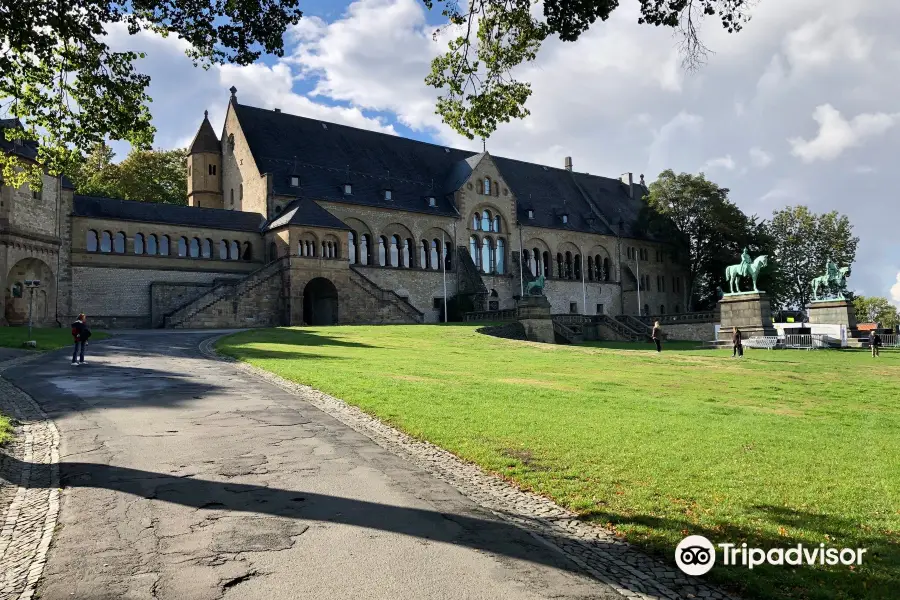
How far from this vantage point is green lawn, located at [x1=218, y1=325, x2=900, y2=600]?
20.8ft

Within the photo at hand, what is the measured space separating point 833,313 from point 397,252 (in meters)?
33.0

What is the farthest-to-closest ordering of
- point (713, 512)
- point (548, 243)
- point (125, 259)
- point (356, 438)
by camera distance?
point (548, 243) < point (125, 259) < point (356, 438) < point (713, 512)

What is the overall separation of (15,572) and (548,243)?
63818 mm

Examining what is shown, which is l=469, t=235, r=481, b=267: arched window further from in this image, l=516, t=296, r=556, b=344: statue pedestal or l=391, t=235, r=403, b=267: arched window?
l=516, t=296, r=556, b=344: statue pedestal

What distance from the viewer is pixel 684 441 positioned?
408 inches

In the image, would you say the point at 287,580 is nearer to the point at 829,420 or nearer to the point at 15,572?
the point at 15,572

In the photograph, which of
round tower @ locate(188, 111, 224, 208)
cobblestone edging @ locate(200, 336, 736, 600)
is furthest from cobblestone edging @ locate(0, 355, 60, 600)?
round tower @ locate(188, 111, 224, 208)

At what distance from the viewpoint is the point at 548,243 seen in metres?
67.3

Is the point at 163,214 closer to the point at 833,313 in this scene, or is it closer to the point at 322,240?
the point at 322,240

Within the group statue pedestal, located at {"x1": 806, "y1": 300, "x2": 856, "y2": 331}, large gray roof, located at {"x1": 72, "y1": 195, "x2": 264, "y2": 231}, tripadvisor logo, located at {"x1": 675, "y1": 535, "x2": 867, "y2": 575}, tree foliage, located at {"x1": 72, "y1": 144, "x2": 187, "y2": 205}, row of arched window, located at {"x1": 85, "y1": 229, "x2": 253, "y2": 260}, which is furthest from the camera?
tree foliage, located at {"x1": 72, "y1": 144, "x2": 187, "y2": 205}

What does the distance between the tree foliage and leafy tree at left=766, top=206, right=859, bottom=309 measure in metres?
60.5

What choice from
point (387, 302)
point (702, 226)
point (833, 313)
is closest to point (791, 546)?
point (387, 302)

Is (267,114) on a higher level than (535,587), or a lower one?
higher

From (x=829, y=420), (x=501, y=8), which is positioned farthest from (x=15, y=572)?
(x=829, y=420)
